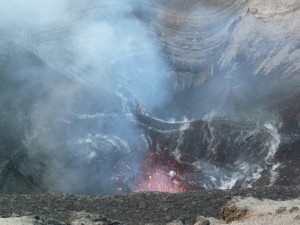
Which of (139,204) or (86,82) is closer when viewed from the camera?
(139,204)

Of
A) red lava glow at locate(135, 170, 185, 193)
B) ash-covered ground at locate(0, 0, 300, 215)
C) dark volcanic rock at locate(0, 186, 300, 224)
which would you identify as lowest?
dark volcanic rock at locate(0, 186, 300, 224)

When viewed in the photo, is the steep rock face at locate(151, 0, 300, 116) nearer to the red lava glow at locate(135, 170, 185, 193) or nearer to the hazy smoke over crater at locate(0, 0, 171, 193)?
the hazy smoke over crater at locate(0, 0, 171, 193)

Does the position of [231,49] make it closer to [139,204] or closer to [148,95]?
[148,95]

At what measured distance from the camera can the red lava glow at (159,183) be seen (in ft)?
65.8

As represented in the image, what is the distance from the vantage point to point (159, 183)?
20484 millimetres

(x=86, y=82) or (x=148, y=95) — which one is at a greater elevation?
(x=86, y=82)

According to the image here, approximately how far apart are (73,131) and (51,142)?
1327 millimetres

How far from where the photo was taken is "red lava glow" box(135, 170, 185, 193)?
20.0 meters

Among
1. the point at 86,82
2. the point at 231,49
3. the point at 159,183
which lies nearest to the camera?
the point at 159,183

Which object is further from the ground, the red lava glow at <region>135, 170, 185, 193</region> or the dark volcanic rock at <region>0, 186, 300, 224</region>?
the red lava glow at <region>135, 170, 185, 193</region>

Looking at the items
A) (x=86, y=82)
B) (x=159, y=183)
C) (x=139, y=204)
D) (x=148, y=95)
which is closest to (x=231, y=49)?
(x=148, y=95)

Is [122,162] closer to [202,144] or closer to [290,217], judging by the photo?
[202,144]

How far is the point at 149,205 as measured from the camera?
40.7ft

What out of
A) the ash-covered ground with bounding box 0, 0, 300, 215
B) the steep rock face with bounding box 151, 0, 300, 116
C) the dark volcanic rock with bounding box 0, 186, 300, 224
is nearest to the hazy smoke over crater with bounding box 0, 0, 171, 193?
the ash-covered ground with bounding box 0, 0, 300, 215
